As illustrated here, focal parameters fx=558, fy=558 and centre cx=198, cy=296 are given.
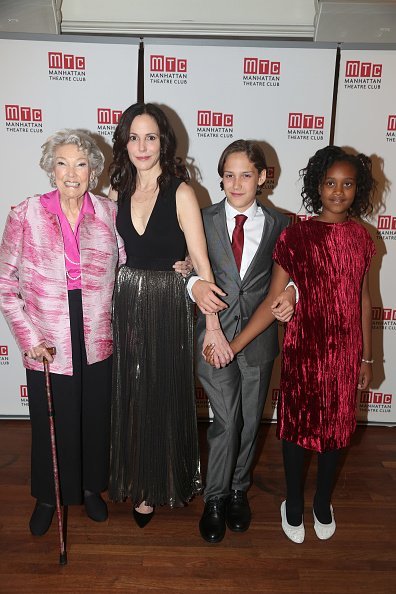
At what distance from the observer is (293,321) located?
2260mm

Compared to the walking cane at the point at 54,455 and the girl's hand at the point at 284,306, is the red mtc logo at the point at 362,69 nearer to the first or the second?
→ the girl's hand at the point at 284,306

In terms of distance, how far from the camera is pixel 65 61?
3.30m

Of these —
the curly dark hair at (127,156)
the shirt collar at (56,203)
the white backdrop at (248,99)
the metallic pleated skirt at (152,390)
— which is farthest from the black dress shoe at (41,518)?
the white backdrop at (248,99)

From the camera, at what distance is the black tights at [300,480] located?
2.39 meters

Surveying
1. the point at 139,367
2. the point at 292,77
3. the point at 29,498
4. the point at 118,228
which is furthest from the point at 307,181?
the point at 29,498

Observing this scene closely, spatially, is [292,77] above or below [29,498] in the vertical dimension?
above

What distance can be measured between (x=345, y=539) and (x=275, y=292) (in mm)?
1169

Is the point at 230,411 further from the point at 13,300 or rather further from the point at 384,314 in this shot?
the point at 384,314

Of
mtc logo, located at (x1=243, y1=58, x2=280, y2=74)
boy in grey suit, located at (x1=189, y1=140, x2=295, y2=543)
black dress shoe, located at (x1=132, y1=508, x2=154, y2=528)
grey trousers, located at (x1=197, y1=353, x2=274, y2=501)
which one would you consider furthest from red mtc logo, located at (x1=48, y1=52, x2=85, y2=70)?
black dress shoe, located at (x1=132, y1=508, x2=154, y2=528)

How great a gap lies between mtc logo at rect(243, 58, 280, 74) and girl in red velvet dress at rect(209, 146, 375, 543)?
4.33 feet

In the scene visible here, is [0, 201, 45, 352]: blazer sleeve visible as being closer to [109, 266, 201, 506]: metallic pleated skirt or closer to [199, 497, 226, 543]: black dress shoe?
[109, 266, 201, 506]: metallic pleated skirt

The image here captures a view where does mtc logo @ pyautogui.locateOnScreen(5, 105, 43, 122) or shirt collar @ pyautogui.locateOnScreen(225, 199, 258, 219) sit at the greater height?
mtc logo @ pyautogui.locateOnScreen(5, 105, 43, 122)

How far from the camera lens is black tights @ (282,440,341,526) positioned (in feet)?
7.83

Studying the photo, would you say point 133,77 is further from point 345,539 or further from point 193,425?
point 345,539
